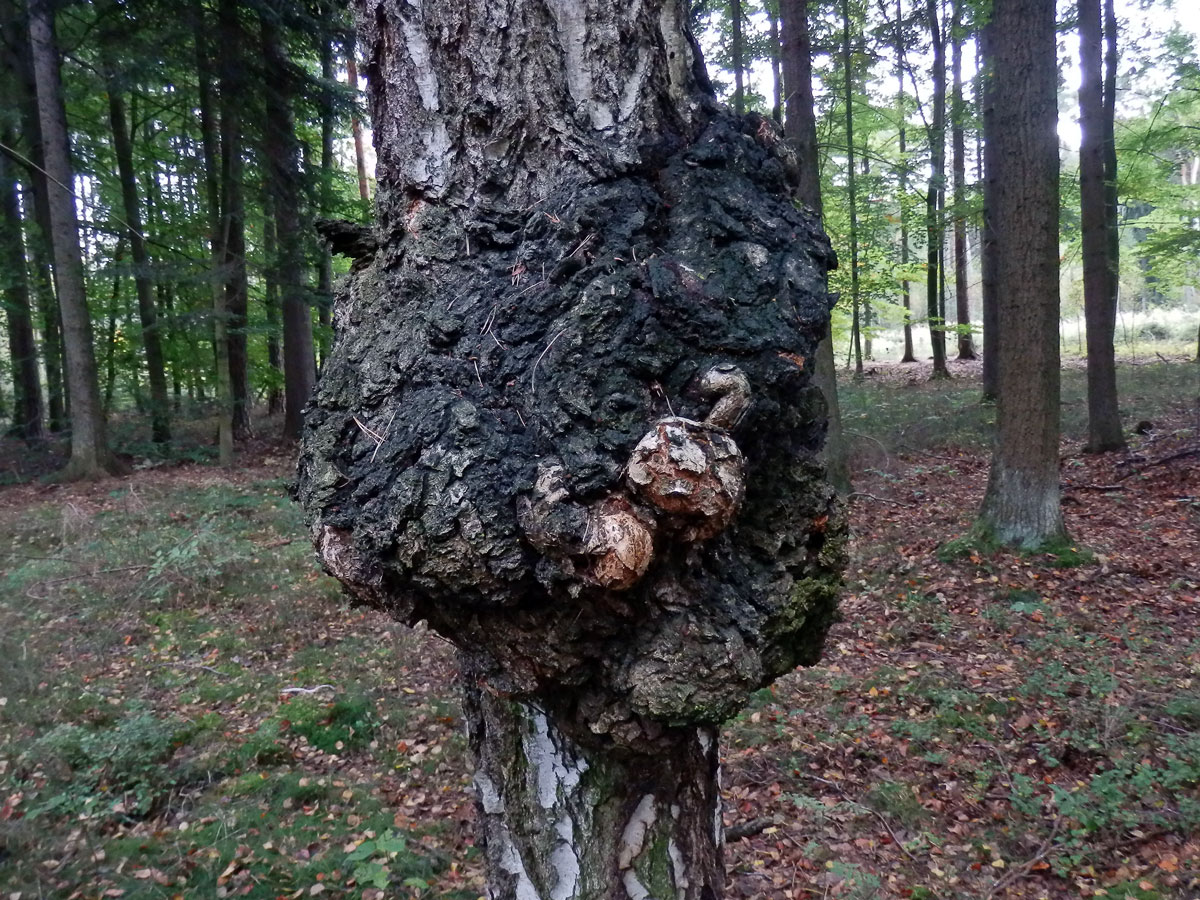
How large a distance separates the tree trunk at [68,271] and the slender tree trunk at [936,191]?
15.4 m

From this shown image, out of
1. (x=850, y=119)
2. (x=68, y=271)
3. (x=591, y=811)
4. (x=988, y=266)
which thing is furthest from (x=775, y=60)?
(x=591, y=811)

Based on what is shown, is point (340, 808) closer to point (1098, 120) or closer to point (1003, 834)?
point (1003, 834)

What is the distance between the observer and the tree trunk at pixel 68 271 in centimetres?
1230

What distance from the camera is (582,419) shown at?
5.00 feet

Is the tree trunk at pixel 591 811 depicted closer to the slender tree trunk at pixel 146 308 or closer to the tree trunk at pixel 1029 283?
the tree trunk at pixel 1029 283

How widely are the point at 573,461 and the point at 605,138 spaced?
0.80m

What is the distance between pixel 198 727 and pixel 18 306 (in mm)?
15271

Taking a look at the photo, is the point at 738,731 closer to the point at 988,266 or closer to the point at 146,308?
the point at 988,266

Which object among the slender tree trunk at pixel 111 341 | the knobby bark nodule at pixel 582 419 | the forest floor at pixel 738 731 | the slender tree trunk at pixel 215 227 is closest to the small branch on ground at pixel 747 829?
the forest floor at pixel 738 731

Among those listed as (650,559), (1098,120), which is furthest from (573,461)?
(1098,120)

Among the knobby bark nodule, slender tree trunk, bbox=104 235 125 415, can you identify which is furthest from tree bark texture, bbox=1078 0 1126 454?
slender tree trunk, bbox=104 235 125 415

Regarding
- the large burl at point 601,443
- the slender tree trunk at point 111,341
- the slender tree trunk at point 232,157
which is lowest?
the large burl at point 601,443

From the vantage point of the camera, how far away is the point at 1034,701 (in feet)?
16.3

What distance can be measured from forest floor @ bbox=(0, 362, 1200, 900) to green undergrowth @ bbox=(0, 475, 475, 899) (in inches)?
0.8
